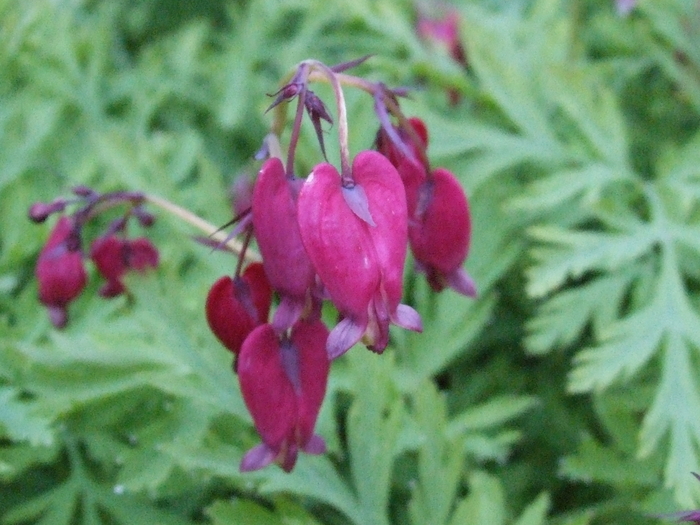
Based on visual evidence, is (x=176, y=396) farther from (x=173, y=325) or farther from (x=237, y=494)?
(x=237, y=494)

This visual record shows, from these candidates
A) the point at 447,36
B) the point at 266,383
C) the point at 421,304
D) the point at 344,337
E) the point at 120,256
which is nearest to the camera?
the point at 344,337

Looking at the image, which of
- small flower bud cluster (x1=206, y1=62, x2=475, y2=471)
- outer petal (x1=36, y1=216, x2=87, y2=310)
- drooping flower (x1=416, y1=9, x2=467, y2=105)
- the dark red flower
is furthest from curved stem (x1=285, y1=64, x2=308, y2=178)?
drooping flower (x1=416, y1=9, x2=467, y2=105)

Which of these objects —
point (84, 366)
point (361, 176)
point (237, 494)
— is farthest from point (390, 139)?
point (237, 494)

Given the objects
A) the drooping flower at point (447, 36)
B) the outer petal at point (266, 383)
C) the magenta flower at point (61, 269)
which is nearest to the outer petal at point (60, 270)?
the magenta flower at point (61, 269)

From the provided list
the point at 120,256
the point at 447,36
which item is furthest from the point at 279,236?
the point at 447,36

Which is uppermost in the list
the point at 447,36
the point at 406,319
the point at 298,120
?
the point at 298,120

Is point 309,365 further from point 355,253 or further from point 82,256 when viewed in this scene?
point 82,256
